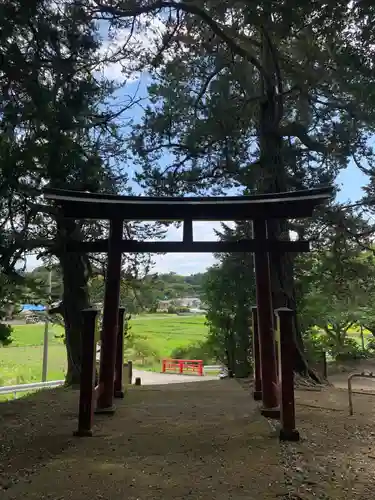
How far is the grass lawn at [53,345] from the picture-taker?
17844 mm

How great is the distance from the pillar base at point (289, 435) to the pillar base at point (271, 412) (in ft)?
2.31

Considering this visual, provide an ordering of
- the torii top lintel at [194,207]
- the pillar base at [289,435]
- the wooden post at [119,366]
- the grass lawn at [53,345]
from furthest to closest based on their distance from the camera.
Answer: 1. the grass lawn at [53,345]
2. the wooden post at [119,366]
3. the torii top lintel at [194,207]
4. the pillar base at [289,435]

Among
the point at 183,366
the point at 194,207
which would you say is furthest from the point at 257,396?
the point at 183,366

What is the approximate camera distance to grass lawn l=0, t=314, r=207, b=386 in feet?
58.5

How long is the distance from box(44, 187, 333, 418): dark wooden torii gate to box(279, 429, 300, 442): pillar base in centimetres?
75

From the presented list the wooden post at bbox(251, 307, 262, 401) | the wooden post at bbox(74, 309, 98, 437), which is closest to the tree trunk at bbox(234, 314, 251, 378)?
the wooden post at bbox(251, 307, 262, 401)

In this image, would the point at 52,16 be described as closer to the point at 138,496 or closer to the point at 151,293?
the point at 138,496

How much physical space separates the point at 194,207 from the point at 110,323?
58.6 inches

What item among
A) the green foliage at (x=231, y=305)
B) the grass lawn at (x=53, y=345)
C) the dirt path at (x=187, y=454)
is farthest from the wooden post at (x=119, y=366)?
the grass lawn at (x=53, y=345)

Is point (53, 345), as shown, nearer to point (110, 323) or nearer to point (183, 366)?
point (183, 366)

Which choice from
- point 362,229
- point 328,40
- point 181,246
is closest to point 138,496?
point 181,246

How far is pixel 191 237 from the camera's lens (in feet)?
14.8

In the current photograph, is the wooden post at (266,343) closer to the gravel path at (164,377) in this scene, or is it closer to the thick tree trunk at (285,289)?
the thick tree trunk at (285,289)

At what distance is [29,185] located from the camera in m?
4.94
